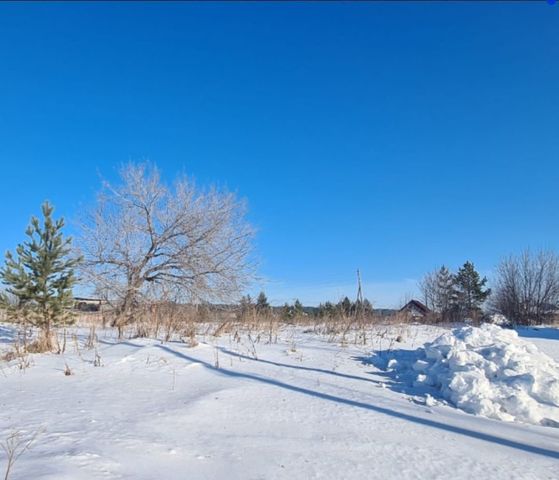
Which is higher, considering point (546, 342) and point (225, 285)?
point (225, 285)

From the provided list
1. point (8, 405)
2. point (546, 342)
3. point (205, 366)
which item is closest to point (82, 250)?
point (205, 366)

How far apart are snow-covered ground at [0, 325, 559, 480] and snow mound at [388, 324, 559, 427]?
0.22m

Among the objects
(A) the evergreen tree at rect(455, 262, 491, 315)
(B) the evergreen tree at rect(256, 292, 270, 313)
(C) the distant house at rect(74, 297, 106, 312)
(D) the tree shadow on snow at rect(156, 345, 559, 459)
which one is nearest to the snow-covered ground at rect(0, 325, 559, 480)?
(D) the tree shadow on snow at rect(156, 345, 559, 459)

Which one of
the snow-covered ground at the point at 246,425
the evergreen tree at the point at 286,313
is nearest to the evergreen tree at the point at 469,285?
the evergreen tree at the point at 286,313

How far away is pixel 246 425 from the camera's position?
348 centimetres

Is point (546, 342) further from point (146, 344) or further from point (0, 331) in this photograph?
point (0, 331)

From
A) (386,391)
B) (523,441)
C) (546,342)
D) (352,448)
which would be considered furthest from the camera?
(546,342)

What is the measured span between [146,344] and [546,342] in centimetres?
800

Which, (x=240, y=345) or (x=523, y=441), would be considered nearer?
(x=523, y=441)

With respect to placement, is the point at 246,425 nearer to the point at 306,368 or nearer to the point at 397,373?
the point at 306,368

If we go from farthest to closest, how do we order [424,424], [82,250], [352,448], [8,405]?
[82,250] → [8,405] → [424,424] → [352,448]

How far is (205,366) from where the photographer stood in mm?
5797

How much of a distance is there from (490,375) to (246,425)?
10.3ft

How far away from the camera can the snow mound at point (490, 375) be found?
13.8 ft
